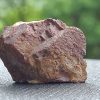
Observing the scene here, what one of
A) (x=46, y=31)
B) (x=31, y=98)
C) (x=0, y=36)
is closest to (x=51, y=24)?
(x=46, y=31)

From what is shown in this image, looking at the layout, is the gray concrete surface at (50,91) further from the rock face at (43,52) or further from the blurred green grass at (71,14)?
the blurred green grass at (71,14)

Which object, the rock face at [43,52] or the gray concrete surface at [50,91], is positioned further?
the rock face at [43,52]

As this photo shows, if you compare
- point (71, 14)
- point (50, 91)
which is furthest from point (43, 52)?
point (71, 14)

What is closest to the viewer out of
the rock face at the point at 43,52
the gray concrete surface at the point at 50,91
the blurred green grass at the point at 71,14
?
the gray concrete surface at the point at 50,91

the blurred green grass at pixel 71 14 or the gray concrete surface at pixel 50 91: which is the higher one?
the blurred green grass at pixel 71 14

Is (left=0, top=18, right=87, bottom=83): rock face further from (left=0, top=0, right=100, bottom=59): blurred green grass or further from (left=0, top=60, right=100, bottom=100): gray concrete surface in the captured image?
(left=0, top=0, right=100, bottom=59): blurred green grass

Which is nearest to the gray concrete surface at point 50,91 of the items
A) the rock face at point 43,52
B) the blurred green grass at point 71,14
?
the rock face at point 43,52

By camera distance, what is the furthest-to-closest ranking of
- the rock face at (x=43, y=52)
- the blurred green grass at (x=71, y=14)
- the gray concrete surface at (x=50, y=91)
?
the blurred green grass at (x=71, y=14), the rock face at (x=43, y=52), the gray concrete surface at (x=50, y=91)
